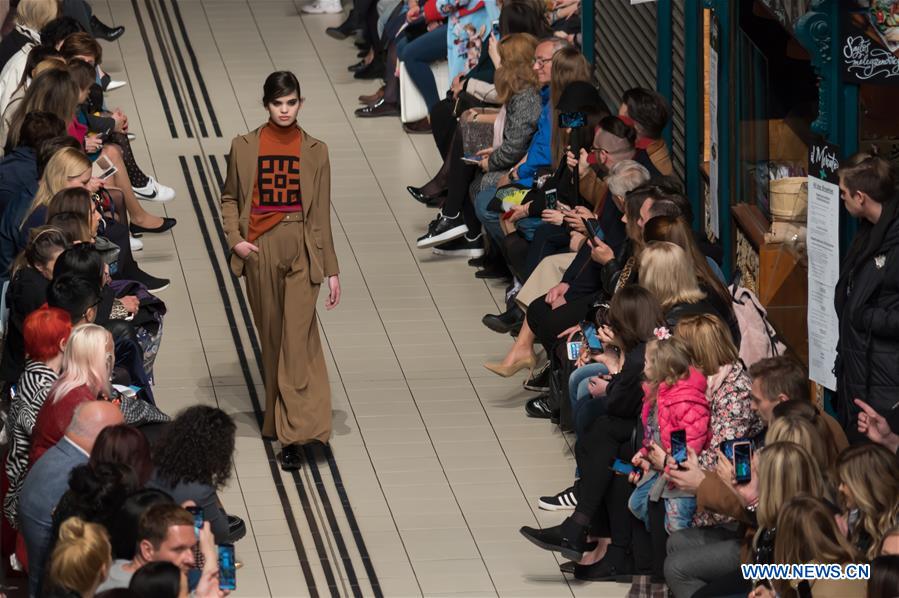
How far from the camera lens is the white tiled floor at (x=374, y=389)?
8570mm

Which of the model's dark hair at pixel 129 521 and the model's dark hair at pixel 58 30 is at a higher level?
the model's dark hair at pixel 129 521

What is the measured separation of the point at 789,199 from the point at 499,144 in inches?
125

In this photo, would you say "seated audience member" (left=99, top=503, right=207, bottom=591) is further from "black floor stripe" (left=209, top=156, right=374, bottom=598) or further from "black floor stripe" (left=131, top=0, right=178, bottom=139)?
"black floor stripe" (left=131, top=0, right=178, bottom=139)

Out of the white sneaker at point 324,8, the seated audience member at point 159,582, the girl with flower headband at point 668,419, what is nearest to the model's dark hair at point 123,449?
the seated audience member at point 159,582

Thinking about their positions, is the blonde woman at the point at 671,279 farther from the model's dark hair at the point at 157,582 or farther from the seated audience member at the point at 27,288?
the model's dark hair at the point at 157,582

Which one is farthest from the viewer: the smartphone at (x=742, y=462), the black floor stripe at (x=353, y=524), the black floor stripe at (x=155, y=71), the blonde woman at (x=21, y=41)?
the black floor stripe at (x=155, y=71)

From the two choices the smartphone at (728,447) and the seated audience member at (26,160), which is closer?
the smartphone at (728,447)

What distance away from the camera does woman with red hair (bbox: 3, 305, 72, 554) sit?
760cm

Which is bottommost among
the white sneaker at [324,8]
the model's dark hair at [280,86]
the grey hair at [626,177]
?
the white sneaker at [324,8]

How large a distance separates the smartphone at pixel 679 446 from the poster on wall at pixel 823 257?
0.65 meters

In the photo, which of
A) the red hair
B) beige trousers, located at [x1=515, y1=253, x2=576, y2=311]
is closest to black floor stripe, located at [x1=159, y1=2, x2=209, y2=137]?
beige trousers, located at [x1=515, y1=253, x2=576, y2=311]

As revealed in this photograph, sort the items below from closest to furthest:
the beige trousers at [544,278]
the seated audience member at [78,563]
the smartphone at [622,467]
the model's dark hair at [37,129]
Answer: the seated audience member at [78,563], the smartphone at [622,467], the beige trousers at [544,278], the model's dark hair at [37,129]

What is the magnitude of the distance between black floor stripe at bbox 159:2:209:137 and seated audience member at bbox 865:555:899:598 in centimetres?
1022

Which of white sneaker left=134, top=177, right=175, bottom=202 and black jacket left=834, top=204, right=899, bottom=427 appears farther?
white sneaker left=134, top=177, right=175, bottom=202
